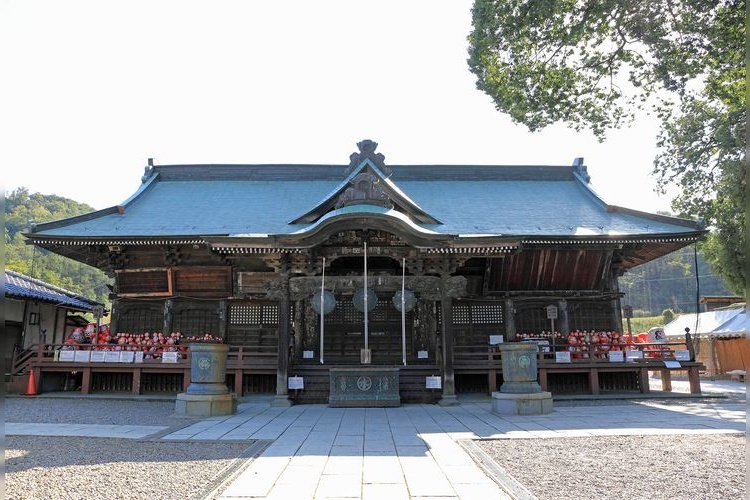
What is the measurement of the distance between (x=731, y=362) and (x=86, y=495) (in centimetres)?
2871

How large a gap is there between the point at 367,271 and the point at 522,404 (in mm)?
6682

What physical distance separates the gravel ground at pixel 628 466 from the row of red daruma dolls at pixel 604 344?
20.8ft

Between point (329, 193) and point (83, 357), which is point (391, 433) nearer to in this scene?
point (329, 193)

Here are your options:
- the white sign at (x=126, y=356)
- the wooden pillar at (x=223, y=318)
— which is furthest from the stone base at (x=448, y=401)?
the white sign at (x=126, y=356)

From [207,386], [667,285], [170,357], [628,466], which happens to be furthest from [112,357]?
[667,285]

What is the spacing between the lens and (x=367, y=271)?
50.4 ft

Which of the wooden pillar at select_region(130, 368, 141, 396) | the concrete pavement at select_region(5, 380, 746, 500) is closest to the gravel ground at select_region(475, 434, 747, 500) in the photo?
the concrete pavement at select_region(5, 380, 746, 500)

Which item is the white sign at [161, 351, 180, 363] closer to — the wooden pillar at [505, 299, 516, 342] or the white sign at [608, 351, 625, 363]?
the wooden pillar at [505, 299, 516, 342]

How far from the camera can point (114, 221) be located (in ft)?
54.7

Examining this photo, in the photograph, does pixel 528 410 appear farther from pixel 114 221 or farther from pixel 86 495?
pixel 114 221

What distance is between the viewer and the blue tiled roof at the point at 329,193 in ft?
51.4

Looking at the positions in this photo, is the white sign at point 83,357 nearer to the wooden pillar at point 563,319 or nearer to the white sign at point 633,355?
the wooden pillar at point 563,319

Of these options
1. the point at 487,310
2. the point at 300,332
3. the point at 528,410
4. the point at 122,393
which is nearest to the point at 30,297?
the point at 122,393

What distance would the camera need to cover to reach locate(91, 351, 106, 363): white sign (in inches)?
562
